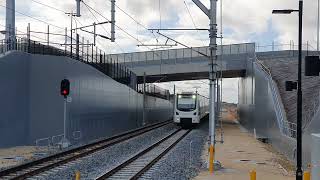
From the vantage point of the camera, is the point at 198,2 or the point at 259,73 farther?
the point at 259,73

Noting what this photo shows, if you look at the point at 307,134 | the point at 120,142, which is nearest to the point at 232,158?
the point at 307,134

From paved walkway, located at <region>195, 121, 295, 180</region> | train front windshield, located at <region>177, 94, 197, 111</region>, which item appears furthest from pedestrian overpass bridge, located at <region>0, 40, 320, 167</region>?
train front windshield, located at <region>177, 94, 197, 111</region>

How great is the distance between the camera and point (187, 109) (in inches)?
1957

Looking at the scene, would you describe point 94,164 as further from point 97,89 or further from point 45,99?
point 97,89

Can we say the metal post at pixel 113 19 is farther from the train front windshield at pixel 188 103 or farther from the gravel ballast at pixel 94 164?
the train front windshield at pixel 188 103

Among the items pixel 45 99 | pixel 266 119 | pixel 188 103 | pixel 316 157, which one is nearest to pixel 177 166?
pixel 316 157

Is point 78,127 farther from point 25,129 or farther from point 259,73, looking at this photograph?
point 259,73

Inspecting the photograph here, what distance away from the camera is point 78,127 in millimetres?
31906

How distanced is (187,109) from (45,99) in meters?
23.8

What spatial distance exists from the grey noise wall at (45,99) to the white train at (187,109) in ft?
39.2

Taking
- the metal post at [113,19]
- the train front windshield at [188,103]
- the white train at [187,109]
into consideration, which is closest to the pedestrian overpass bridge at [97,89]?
the metal post at [113,19]

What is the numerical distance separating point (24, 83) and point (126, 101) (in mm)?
22924

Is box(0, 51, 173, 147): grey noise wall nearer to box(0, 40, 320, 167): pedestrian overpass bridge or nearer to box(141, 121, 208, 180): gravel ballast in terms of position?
box(0, 40, 320, 167): pedestrian overpass bridge

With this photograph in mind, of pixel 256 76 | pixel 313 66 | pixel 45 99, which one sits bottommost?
pixel 45 99
